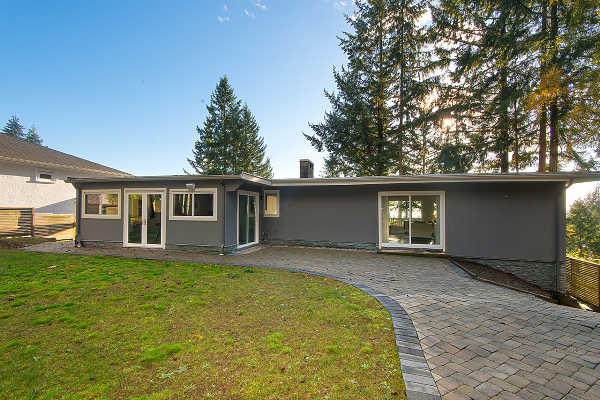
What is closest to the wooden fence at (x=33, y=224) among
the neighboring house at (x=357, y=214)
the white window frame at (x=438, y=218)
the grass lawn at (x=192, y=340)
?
the neighboring house at (x=357, y=214)

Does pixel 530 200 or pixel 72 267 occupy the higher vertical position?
pixel 530 200

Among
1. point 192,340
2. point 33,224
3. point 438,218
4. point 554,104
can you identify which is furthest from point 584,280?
point 33,224

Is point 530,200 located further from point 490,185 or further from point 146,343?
point 146,343

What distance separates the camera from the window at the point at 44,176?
12.4 m

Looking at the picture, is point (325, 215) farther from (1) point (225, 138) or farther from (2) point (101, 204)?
(1) point (225, 138)

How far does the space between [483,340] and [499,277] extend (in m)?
5.35

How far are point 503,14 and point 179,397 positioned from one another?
16128mm

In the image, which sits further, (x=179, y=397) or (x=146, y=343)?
(x=146, y=343)

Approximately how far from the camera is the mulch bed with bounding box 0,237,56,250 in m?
8.85

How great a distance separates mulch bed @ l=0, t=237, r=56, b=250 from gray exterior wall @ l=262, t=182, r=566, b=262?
9.42 m

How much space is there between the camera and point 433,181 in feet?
25.9

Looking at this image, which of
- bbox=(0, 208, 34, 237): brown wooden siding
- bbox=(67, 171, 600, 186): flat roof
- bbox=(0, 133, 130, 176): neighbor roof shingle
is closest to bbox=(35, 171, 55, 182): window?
bbox=(0, 133, 130, 176): neighbor roof shingle

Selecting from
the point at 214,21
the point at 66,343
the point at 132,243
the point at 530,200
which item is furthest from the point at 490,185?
the point at 214,21

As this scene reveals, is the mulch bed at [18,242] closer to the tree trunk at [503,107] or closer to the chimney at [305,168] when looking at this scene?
the chimney at [305,168]
